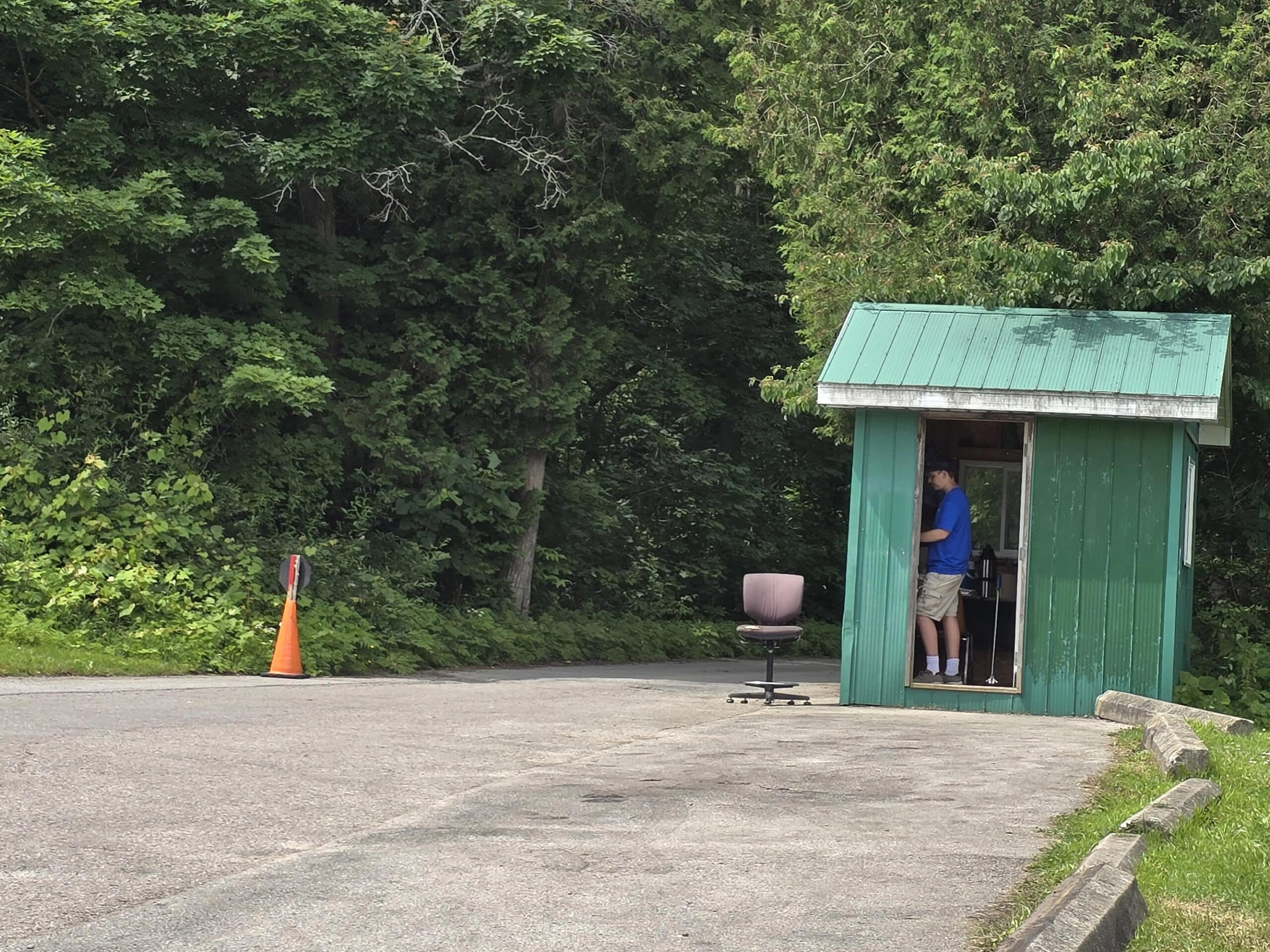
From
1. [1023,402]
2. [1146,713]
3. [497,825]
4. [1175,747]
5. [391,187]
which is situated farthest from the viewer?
[391,187]

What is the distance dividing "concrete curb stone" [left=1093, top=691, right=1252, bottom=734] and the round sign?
7.10 metres

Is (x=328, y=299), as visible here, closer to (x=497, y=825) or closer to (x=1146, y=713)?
(x=1146, y=713)

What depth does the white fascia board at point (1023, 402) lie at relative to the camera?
1329 centimetres

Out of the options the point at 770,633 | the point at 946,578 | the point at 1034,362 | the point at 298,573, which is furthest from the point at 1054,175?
the point at 298,573

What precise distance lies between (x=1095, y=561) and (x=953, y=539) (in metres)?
1.28

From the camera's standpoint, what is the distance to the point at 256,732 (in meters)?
9.65

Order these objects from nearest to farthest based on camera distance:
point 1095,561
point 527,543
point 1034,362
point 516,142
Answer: point 1095,561, point 1034,362, point 516,142, point 527,543

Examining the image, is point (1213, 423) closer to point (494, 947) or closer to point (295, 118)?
point (295, 118)

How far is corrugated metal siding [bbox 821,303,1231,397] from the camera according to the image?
13578 millimetres

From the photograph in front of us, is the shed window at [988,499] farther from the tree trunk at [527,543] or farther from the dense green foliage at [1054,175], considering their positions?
the tree trunk at [527,543]

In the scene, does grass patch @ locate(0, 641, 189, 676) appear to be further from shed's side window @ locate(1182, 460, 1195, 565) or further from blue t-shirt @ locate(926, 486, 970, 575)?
shed's side window @ locate(1182, 460, 1195, 565)

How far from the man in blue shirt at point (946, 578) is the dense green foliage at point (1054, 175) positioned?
Answer: 2188 millimetres

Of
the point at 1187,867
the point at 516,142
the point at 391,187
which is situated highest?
the point at 516,142

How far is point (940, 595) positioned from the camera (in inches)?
561
